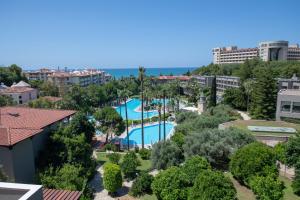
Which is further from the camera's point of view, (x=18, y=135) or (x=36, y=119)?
(x=36, y=119)

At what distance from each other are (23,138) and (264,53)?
12803 cm

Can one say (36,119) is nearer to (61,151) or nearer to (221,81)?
(61,151)

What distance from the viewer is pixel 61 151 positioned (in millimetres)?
19422

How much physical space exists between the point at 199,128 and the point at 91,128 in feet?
45.6

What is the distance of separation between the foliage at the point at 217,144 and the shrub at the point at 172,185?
18.0ft

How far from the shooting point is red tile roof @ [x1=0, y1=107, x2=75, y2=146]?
1585 centimetres

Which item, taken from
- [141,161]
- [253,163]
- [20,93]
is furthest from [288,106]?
[20,93]

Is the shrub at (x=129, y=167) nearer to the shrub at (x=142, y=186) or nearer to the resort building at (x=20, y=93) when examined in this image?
the shrub at (x=142, y=186)

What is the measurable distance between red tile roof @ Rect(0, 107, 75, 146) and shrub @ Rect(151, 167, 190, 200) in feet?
30.2

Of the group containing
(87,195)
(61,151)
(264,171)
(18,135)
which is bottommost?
A: (87,195)

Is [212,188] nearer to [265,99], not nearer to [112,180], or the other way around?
[112,180]

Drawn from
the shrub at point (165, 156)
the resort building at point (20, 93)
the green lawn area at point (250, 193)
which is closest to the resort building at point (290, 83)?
the green lawn area at point (250, 193)

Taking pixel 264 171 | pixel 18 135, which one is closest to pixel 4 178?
pixel 18 135

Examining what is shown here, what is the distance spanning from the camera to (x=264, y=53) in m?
124
